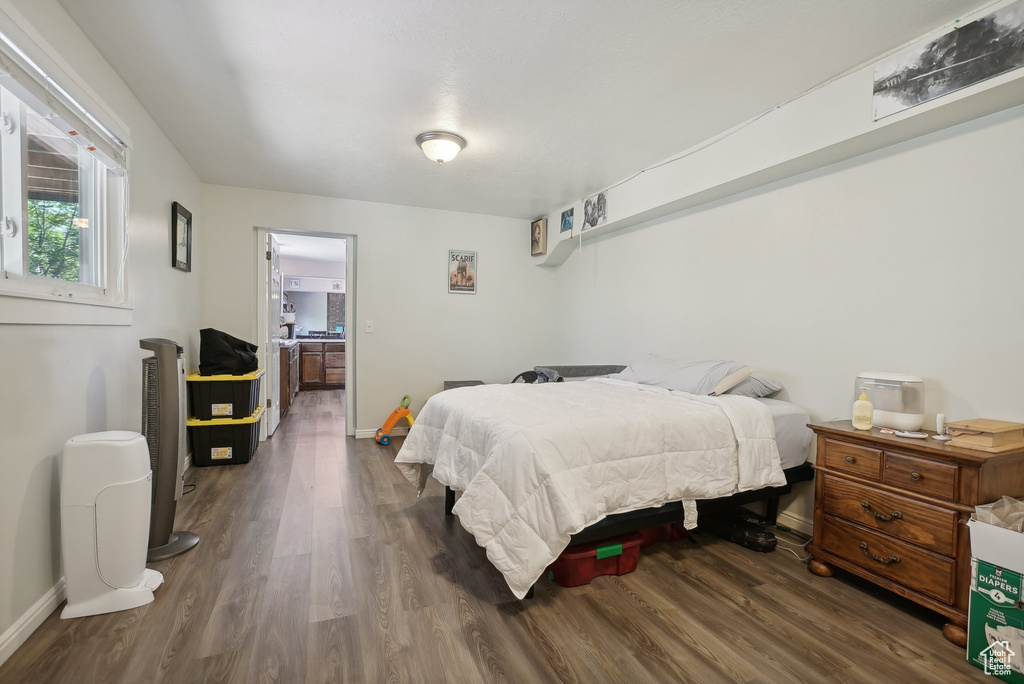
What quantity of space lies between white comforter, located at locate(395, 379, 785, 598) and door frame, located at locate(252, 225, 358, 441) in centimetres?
234

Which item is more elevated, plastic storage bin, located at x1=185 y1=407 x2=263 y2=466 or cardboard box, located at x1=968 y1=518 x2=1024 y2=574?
cardboard box, located at x1=968 y1=518 x2=1024 y2=574

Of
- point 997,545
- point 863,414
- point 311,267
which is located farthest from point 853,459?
point 311,267

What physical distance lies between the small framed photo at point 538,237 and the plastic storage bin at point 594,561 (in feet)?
11.8

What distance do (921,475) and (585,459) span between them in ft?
4.31

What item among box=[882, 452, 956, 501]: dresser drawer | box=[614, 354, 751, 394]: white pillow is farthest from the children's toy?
box=[882, 452, 956, 501]: dresser drawer

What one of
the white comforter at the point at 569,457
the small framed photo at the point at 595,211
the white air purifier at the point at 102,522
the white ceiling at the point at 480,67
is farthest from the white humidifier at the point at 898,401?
the white air purifier at the point at 102,522

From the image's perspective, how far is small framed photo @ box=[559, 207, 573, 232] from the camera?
4738 millimetres

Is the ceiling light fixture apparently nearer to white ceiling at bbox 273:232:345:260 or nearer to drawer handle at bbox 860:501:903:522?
drawer handle at bbox 860:501:903:522

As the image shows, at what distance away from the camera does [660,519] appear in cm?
215

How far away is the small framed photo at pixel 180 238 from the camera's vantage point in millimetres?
3320

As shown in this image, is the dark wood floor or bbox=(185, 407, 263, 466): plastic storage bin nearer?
the dark wood floor

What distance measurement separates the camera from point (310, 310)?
9336 mm

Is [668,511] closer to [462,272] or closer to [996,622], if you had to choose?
[996,622]

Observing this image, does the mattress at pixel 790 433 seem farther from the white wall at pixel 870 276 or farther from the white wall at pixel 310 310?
the white wall at pixel 310 310
